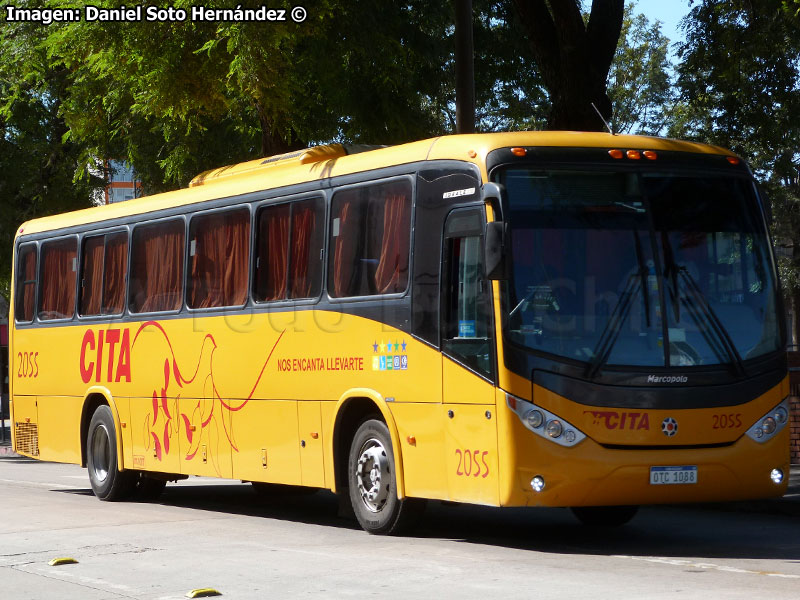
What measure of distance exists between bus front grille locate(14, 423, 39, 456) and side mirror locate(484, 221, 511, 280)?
10093 mm

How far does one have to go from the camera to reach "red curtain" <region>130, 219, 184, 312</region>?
16234 millimetres

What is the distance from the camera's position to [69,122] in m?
21.9

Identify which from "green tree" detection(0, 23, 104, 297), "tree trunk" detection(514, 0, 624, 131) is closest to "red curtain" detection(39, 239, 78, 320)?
"tree trunk" detection(514, 0, 624, 131)

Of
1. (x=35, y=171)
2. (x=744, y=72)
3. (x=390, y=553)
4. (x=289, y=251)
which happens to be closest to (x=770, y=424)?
(x=390, y=553)

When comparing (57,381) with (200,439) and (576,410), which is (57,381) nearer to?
(200,439)

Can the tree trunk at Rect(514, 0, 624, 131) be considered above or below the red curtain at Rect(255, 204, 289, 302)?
above

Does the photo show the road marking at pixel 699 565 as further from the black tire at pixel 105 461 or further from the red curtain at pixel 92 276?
the red curtain at pixel 92 276

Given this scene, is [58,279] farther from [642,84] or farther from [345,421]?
[642,84]

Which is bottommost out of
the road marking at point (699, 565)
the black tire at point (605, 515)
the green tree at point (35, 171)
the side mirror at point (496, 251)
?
the road marking at point (699, 565)

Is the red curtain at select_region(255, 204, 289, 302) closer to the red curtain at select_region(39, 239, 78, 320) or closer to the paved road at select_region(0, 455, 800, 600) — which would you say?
the paved road at select_region(0, 455, 800, 600)

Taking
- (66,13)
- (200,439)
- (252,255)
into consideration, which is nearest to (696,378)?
(252,255)

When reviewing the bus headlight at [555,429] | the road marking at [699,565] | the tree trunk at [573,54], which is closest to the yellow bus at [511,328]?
the bus headlight at [555,429]

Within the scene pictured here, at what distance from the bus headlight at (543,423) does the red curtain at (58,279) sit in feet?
30.0

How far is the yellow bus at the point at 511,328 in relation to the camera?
36.2 feet
